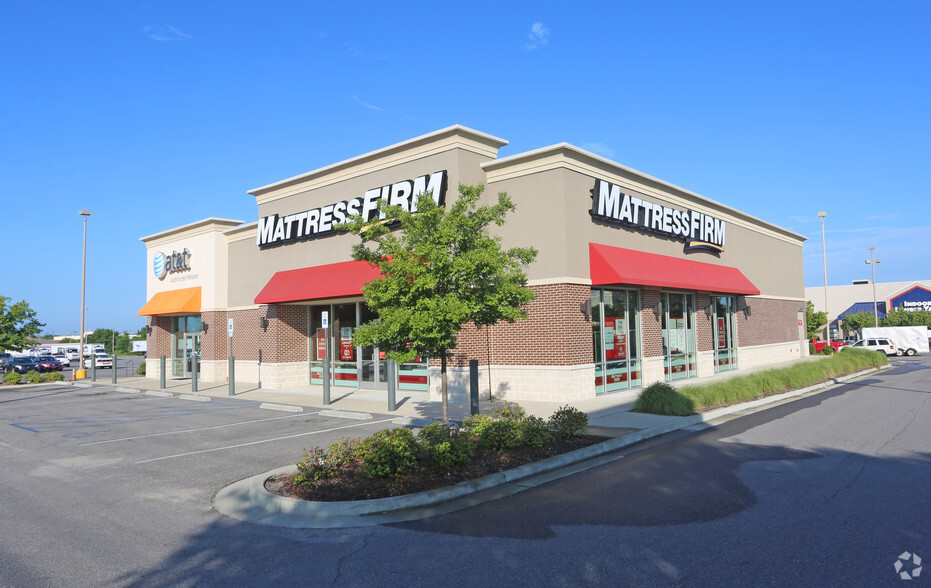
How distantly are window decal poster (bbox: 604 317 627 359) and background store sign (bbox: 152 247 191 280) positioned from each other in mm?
20194

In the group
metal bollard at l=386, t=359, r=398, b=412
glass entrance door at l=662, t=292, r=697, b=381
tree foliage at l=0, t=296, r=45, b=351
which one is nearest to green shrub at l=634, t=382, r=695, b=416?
metal bollard at l=386, t=359, r=398, b=412

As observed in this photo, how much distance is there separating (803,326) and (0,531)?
1467 inches

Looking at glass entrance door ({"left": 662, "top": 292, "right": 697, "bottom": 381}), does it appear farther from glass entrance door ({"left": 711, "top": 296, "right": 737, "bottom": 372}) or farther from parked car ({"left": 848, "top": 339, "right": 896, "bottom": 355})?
parked car ({"left": 848, "top": 339, "right": 896, "bottom": 355})

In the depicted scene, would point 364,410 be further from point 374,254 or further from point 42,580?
point 42,580

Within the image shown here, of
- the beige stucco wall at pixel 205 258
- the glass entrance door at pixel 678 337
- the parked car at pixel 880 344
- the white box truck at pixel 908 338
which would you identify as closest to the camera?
the glass entrance door at pixel 678 337

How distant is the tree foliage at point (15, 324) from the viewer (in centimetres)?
3142

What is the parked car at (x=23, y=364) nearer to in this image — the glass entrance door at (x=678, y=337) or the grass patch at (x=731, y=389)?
the glass entrance door at (x=678, y=337)

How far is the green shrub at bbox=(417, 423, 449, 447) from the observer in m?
8.66

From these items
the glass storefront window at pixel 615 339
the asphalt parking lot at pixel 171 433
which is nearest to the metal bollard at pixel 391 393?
the asphalt parking lot at pixel 171 433

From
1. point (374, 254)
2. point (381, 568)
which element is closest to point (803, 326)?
point (374, 254)

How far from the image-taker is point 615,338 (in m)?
18.9

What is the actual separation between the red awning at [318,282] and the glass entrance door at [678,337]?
10828 mm

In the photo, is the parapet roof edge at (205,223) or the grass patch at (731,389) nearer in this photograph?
the grass patch at (731,389)

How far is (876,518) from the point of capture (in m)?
6.29
